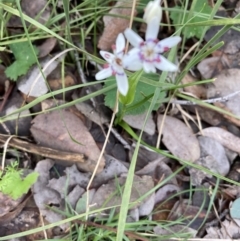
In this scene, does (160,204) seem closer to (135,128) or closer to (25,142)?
(135,128)

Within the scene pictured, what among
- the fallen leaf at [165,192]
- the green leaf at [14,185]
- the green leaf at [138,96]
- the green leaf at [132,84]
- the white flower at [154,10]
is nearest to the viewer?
the white flower at [154,10]

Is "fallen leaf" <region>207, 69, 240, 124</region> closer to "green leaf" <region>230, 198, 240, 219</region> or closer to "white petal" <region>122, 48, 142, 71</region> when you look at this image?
"green leaf" <region>230, 198, 240, 219</region>

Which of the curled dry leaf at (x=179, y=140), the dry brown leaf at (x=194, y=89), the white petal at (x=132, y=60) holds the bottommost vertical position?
the curled dry leaf at (x=179, y=140)

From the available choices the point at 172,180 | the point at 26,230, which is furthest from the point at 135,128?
the point at 26,230

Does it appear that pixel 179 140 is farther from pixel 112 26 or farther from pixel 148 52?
pixel 148 52

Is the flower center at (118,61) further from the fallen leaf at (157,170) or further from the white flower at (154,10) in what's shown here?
the fallen leaf at (157,170)

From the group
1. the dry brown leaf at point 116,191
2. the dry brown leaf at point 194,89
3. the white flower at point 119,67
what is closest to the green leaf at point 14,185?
the dry brown leaf at point 116,191

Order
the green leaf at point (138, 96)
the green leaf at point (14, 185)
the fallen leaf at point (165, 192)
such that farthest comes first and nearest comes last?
the fallen leaf at point (165, 192), the green leaf at point (138, 96), the green leaf at point (14, 185)
